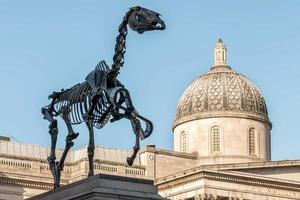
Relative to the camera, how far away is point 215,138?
85500 millimetres

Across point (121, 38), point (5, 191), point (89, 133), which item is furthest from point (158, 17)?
point (5, 191)

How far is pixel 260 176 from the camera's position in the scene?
76000 mm

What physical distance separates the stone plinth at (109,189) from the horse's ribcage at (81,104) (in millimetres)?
2359

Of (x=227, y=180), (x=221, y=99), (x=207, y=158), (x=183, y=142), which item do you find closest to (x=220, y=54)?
(x=221, y=99)

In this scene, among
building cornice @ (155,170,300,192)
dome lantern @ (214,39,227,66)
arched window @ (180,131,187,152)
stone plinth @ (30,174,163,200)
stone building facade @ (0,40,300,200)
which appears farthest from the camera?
dome lantern @ (214,39,227,66)

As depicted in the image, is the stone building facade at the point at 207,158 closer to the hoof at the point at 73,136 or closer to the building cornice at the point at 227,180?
the building cornice at the point at 227,180

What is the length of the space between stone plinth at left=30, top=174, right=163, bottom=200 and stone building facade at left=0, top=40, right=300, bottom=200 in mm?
41544

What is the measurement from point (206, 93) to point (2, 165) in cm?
1940

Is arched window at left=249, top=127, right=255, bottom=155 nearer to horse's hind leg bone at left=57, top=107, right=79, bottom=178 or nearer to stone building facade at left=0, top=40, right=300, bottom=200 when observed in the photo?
stone building facade at left=0, top=40, right=300, bottom=200

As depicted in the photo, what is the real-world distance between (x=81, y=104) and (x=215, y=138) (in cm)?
5314

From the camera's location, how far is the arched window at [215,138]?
85.2 meters

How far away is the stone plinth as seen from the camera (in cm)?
2925

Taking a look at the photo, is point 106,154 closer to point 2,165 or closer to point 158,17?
point 2,165

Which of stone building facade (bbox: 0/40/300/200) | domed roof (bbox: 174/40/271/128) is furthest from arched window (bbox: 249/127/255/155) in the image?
domed roof (bbox: 174/40/271/128)
